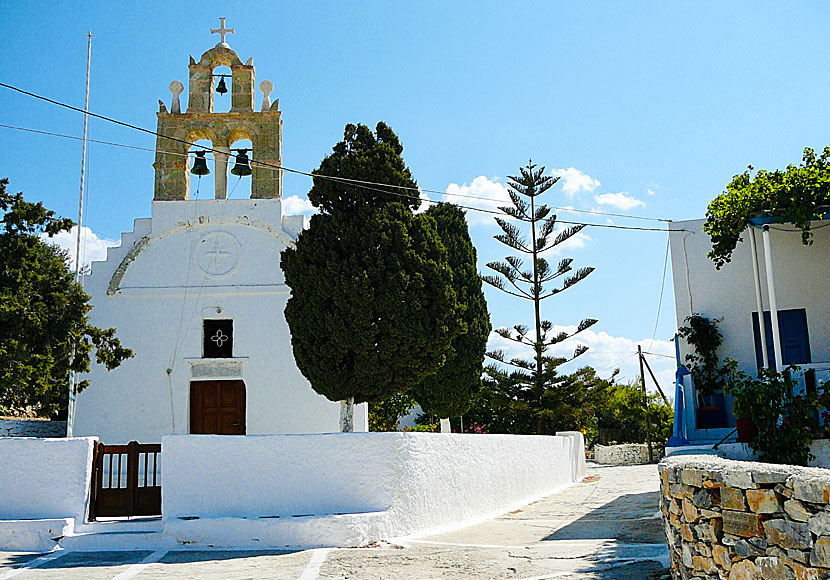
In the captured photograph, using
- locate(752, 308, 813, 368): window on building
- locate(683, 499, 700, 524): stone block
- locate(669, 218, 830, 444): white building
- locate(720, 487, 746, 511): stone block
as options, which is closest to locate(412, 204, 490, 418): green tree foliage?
locate(669, 218, 830, 444): white building

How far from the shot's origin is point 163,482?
8008 millimetres

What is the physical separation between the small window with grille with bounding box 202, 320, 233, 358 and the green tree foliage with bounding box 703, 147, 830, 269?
8.23m

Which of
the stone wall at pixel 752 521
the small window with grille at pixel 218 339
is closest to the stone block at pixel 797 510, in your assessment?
the stone wall at pixel 752 521

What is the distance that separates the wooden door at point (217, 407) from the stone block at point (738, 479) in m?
10.3

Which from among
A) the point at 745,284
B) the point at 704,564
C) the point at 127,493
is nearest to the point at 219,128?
the point at 127,493

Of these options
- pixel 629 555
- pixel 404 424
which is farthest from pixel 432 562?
pixel 404 424

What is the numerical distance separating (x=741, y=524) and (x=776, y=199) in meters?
5.94

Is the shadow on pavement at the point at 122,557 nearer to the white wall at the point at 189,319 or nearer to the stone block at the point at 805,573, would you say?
the stone block at the point at 805,573

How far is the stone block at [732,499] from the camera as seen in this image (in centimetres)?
382

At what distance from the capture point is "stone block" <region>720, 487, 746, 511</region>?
3.82 meters

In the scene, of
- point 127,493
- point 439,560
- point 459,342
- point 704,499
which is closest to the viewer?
point 704,499

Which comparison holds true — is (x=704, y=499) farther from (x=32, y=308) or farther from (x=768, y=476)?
(x=32, y=308)

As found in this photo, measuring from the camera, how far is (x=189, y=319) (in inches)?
528

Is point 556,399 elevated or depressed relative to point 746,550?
elevated
